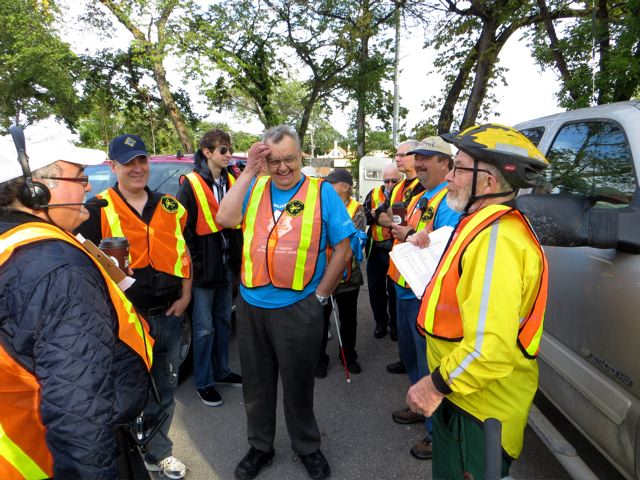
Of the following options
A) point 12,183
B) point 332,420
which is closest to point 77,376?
point 12,183

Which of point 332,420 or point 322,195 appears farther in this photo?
point 332,420

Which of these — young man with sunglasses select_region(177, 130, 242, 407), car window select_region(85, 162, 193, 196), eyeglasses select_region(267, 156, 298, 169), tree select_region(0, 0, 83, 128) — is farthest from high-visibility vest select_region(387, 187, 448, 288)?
tree select_region(0, 0, 83, 128)

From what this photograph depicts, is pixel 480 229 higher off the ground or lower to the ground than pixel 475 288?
higher

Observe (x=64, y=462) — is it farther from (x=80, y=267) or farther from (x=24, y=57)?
(x=24, y=57)

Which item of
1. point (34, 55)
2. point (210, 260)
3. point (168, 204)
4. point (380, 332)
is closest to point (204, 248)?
point (210, 260)

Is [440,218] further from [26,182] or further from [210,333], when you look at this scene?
[26,182]

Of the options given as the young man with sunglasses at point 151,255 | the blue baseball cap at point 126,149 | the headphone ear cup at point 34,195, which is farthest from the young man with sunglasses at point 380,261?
the headphone ear cup at point 34,195

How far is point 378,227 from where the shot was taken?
4359 mm

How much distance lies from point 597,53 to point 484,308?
5.82 metres

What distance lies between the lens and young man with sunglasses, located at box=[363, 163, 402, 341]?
4.38 m

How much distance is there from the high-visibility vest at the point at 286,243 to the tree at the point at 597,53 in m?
2.91

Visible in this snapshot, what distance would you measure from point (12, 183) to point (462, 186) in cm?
154

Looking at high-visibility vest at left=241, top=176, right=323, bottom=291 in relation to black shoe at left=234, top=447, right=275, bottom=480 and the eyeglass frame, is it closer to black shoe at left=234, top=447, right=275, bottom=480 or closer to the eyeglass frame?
the eyeglass frame

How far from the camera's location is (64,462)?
105 centimetres
